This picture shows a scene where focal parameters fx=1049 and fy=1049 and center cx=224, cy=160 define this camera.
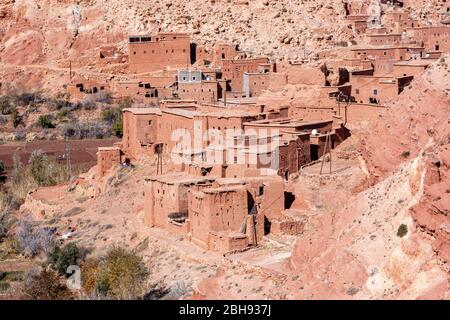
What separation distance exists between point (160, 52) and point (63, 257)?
86.9 ft

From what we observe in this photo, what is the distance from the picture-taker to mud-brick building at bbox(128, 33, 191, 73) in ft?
178

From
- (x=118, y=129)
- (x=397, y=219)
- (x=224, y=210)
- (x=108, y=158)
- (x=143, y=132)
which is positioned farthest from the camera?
(x=118, y=129)

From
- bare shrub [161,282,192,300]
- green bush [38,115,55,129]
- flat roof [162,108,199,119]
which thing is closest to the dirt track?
green bush [38,115,55,129]

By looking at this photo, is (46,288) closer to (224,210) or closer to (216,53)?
(224,210)

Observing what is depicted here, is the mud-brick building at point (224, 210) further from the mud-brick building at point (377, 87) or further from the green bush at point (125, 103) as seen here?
Result: the green bush at point (125, 103)

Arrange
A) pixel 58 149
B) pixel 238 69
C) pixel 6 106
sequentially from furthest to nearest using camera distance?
1. pixel 6 106
2. pixel 58 149
3. pixel 238 69

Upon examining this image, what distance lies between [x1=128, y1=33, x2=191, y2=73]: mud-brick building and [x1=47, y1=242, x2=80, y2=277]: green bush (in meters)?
25.3

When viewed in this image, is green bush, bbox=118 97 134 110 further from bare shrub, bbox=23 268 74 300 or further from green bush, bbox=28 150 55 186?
bare shrub, bbox=23 268 74 300

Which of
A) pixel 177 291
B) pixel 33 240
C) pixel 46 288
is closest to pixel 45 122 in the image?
pixel 33 240

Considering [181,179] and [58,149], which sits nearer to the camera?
[181,179]

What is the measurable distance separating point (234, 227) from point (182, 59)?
29385mm

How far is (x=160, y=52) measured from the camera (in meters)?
54.3

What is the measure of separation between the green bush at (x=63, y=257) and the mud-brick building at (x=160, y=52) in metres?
25.3

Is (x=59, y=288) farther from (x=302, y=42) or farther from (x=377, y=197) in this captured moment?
(x=302, y=42)
